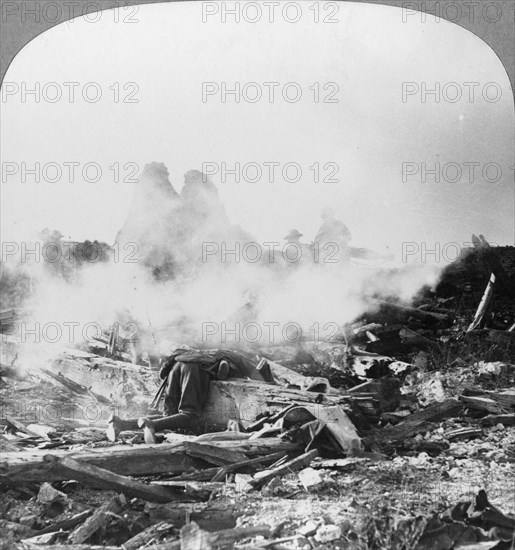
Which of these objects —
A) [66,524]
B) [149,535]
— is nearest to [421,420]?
[149,535]

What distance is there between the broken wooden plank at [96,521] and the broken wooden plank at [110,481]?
0.17 ft

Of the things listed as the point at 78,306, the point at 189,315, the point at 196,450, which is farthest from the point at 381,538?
the point at 78,306

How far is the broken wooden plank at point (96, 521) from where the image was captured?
3031mm

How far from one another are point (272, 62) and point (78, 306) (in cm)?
149

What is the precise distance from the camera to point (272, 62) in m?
3.32

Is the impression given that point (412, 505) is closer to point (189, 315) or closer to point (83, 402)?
point (189, 315)

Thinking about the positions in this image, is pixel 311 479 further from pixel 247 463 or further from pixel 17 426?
pixel 17 426

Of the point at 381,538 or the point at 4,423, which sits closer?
the point at 381,538

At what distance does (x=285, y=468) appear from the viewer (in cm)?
314

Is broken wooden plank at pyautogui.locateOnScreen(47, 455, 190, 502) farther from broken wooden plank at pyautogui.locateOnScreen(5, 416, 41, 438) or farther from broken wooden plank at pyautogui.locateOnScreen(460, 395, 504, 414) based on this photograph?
broken wooden plank at pyautogui.locateOnScreen(460, 395, 504, 414)

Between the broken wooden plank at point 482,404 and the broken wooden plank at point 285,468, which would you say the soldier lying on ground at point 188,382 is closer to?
the broken wooden plank at point 285,468

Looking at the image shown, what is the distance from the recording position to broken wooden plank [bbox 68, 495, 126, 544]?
9.95 ft

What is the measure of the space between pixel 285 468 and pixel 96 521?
0.86m

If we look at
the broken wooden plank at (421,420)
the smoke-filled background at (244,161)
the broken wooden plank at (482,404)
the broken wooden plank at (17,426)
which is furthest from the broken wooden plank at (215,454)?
the broken wooden plank at (482,404)
